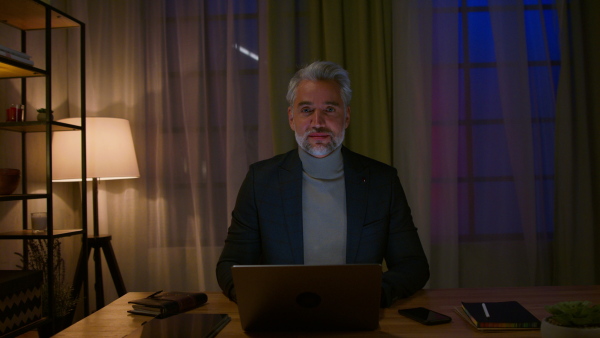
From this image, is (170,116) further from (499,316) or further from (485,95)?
(499,316)

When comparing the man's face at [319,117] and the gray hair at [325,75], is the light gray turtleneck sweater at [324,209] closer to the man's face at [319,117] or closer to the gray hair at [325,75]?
the man's face at [319,117]

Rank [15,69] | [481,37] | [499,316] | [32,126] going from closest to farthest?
[499,316], [15,69], [32,126], [481,37]

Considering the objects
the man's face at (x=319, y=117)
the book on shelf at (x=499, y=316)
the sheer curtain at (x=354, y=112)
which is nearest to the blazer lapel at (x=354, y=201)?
the man's face at (x=319, y=117)

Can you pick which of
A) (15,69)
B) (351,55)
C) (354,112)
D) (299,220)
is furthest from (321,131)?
(15,69)

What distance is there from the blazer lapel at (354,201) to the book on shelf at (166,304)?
0.62 metres

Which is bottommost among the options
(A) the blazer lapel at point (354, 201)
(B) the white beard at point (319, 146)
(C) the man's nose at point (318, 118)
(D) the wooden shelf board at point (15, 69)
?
(A) the blazer lapel at point (354, 201)

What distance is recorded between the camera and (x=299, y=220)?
1.86m

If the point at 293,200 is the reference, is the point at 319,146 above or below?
above

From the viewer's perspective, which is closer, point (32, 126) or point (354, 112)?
point (32, 126)

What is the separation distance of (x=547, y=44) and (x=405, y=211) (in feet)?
6.20

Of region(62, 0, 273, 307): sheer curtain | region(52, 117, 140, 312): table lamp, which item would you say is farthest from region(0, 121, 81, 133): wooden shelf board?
region(62, 0, 273, 307): sheer curtain

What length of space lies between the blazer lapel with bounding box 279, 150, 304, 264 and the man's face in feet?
0.31

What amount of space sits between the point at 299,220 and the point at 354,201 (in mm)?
220

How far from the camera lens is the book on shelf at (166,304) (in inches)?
51.6
